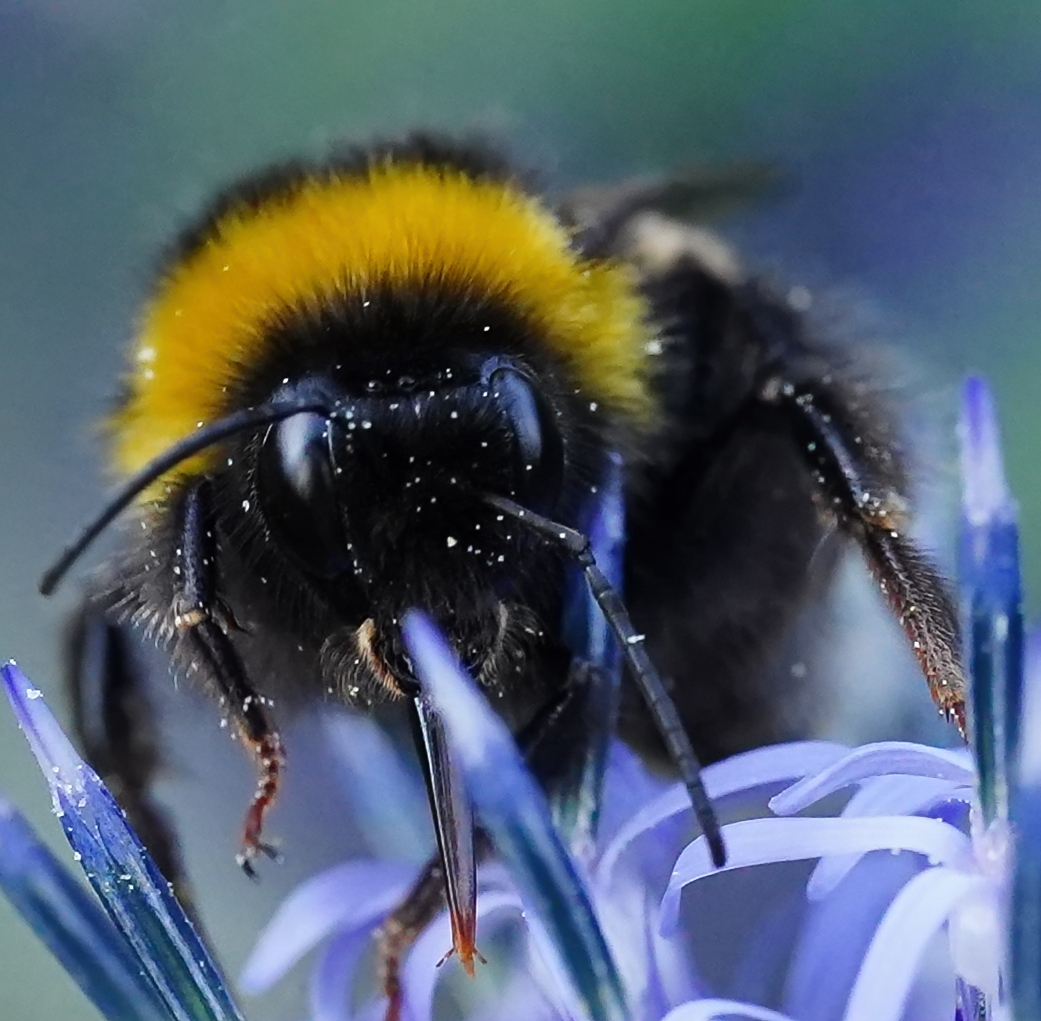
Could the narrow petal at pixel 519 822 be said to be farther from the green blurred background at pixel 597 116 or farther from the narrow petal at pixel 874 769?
the green blurred background at pixel 597 116

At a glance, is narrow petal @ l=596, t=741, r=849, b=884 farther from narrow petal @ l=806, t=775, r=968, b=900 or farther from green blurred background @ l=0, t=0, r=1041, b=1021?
green blurred background @ l=0, t=0, r=1041, b=1021

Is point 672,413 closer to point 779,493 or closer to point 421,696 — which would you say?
point 779,493

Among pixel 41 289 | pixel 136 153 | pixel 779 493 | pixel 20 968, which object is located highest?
pixel 136 153

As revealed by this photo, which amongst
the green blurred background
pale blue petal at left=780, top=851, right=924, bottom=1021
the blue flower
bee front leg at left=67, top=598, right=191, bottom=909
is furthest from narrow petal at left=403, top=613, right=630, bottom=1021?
the green blurred background

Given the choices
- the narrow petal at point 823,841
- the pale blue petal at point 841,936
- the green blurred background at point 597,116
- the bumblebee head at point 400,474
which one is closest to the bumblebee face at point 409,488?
the bumblebee head at point 400,474

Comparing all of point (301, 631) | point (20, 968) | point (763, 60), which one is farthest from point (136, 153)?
point (301, 631)

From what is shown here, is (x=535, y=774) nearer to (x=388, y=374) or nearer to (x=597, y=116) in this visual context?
(x=388, y=374)

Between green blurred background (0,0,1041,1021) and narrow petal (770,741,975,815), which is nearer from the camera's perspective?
narrow petal (770,741,975,815)
